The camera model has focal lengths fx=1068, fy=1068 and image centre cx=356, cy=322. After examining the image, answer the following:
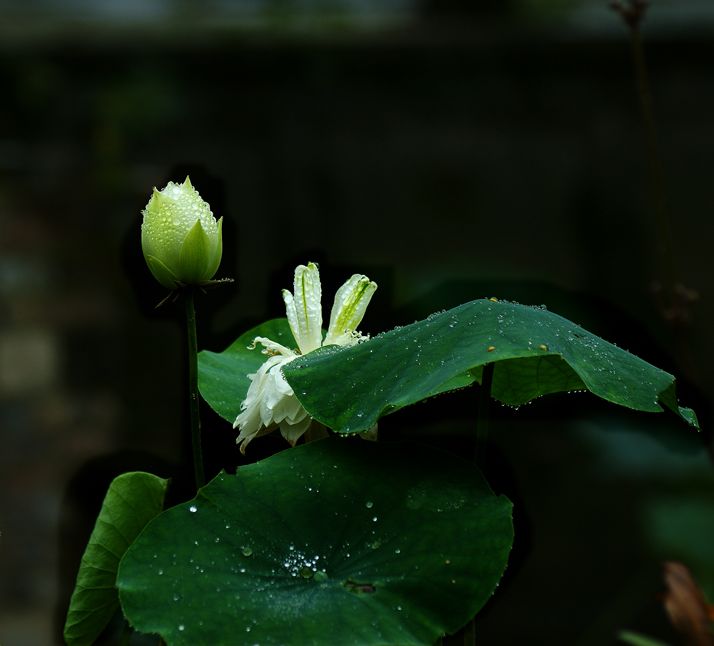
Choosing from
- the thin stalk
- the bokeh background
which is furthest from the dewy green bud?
the bokeh background

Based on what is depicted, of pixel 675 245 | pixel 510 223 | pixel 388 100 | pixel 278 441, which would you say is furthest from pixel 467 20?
pixel 278 441

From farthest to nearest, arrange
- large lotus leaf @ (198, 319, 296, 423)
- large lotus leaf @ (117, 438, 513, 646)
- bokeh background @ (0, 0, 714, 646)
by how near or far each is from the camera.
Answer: bokeh background @ (0, 0, 714, 646) < large lotus leaf @ (198, 319, 296, 423) < large lotus leaf @ (117, 438, 513, 646)

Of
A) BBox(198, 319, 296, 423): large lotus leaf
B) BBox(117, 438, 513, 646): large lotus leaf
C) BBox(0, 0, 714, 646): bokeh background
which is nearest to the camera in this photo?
BBox(117, 438, 513, 646): large lotus leaf

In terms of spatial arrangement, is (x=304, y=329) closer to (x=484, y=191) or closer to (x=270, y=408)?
(x=270, y=408)

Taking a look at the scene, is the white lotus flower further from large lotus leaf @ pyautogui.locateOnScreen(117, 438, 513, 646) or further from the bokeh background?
the bokeh background

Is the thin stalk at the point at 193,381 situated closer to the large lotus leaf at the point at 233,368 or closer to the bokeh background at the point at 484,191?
the large lotus leaf at the point at 233,368

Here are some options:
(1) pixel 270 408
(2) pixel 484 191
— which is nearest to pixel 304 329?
(1) pixel 270 408
